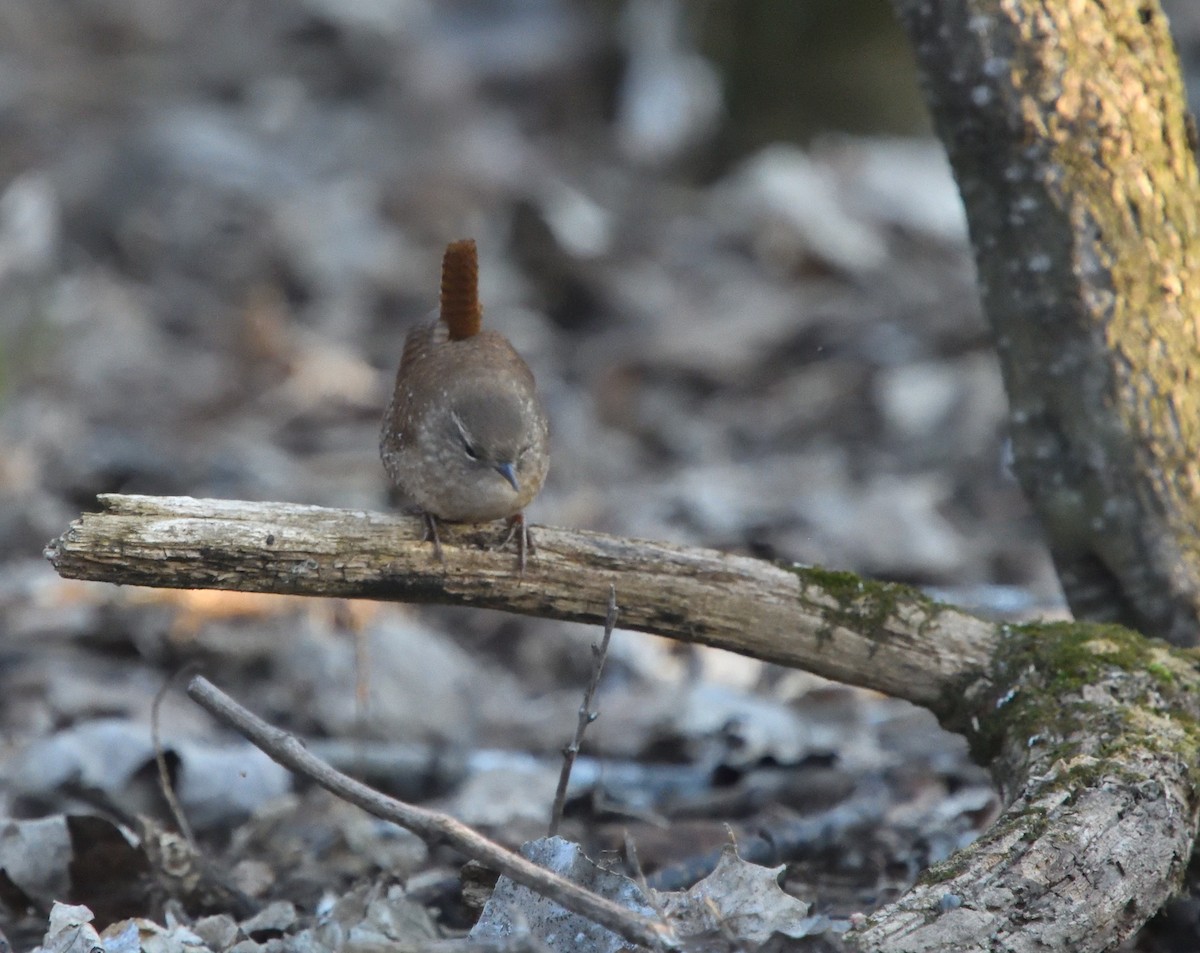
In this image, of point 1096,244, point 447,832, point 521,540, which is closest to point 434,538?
point 521,540

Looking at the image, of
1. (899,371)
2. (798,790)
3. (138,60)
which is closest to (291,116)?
(138,60)

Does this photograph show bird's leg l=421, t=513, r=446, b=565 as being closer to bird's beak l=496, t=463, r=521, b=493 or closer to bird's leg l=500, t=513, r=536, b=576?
bird's leg l=500, t=513, r=536, b=576

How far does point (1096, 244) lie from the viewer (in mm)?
3311

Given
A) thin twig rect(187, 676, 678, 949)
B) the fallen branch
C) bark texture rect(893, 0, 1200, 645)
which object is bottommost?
thin twig rect(187, 676, 678, 949)

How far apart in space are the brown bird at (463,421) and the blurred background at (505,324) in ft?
2.83

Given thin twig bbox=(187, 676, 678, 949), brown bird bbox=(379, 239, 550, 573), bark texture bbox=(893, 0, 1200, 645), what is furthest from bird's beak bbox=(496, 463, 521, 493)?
bark texture bbox=(893, 0, 1200, 645)

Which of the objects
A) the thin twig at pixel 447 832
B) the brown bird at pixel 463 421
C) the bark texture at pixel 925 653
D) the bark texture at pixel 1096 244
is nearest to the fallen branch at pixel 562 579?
the bark texture at pixel 925 653

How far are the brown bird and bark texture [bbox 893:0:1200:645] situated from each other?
1095 millimetres

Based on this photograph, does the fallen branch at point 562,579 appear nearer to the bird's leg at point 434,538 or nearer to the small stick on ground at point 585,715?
the bird's leg at point 434,538

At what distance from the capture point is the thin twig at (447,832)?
2186 millimetres

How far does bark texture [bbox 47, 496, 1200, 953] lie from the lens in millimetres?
2494

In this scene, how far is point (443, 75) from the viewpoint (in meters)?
12.9

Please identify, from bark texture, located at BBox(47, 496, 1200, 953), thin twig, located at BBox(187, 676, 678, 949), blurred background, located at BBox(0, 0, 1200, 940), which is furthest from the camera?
blurred background, located at BBox(0, 0, 1200, 940)

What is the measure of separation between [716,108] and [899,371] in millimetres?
4333
